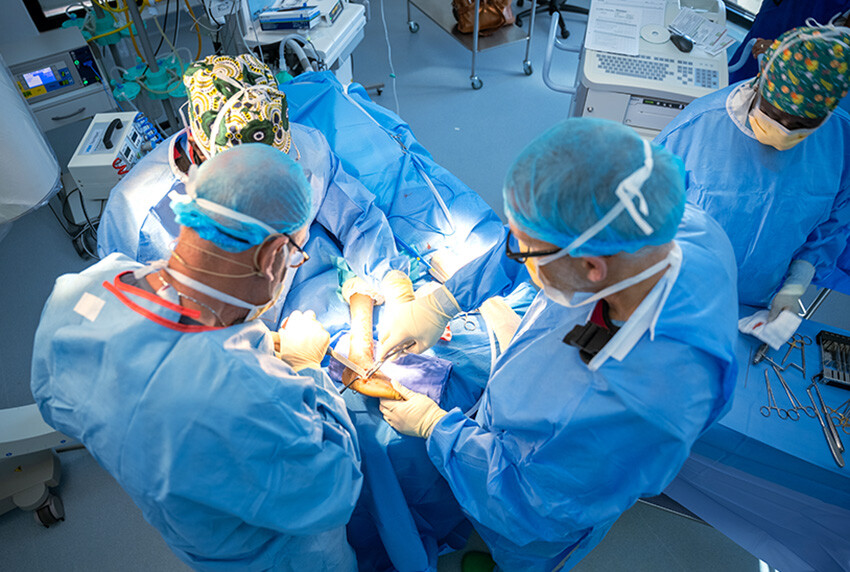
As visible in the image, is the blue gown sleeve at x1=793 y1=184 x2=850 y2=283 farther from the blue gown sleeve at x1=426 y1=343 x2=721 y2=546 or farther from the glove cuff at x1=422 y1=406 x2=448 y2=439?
the glove cuff at x1=422 y1=406 x2=448 y2=439

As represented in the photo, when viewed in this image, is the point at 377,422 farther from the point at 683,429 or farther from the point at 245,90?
the point at 245,90

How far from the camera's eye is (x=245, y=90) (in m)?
1.60

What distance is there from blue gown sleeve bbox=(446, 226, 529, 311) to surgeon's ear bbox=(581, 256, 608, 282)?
0.61 metres

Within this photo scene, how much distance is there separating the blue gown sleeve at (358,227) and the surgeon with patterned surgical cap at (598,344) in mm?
684

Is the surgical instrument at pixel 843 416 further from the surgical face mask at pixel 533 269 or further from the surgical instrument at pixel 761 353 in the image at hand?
the surgical face mask at pixel 533 269

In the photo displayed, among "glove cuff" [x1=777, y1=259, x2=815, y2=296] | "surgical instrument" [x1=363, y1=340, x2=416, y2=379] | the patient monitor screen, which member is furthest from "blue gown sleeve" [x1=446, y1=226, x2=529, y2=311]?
the patient monitor screen

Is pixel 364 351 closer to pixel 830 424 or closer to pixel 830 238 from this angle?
pixel 830 424

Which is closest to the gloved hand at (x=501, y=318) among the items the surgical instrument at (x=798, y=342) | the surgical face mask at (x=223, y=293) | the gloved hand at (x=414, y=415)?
the gloved hand at (x=414, y=415)

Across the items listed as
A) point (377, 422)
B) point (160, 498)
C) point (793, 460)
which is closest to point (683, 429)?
point (793, 460)

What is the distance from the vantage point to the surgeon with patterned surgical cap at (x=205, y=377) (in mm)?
984

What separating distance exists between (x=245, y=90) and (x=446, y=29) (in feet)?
10.3

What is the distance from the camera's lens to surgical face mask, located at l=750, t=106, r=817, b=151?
4.94 feet

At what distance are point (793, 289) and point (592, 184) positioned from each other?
4.00ft

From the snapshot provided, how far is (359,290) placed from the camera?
5.95 ft
